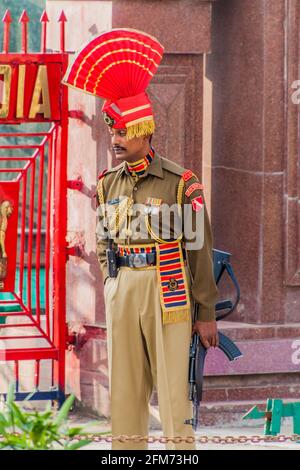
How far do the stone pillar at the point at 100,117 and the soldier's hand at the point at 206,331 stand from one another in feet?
6.33

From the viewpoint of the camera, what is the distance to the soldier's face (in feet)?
21.6

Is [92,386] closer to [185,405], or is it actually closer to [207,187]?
[207,187]

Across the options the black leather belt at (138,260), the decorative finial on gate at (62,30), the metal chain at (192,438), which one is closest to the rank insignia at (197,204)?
the black leather belt at (138,260)

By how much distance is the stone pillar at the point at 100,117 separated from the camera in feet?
27.8

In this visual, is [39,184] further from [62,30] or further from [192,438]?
[192,438]

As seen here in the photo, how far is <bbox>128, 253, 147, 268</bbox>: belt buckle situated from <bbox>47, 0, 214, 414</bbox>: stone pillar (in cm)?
186

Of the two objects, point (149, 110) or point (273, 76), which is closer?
point (149, 110)

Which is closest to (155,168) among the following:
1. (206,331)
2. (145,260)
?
(145,260)

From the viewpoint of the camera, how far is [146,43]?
6.67m

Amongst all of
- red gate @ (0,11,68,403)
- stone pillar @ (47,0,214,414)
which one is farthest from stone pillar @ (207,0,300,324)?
red gate @ (0,11,68,403)
